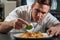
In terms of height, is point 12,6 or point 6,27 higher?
point 12,6

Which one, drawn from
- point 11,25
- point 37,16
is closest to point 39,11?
point 37,16

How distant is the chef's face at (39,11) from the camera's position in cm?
161

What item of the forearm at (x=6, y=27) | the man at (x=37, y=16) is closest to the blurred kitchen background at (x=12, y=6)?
the man at (x=37, y=16)

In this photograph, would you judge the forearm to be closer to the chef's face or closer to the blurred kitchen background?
the chef's face

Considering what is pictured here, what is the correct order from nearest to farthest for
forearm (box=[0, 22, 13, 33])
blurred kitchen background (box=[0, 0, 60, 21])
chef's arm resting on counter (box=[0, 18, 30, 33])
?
chef's arm resting on counter (box=[0, 18, 30, 33])
forearm (box=[0, 22, 13, 33])
blurred kitchen background (box=[0, 0, 60, 21])

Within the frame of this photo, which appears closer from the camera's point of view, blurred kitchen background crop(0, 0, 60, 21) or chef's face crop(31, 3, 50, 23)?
chef's face crop(31, 3, 50, 23)

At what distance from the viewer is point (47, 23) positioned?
67.5 inches

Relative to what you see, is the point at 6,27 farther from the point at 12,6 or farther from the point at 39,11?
the point at 12,6

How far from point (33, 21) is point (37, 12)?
107 mm

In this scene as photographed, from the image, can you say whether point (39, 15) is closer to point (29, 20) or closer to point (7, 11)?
point (29, 20)

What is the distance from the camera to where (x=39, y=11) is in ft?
5.37

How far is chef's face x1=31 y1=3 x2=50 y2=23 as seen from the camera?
1.61 m

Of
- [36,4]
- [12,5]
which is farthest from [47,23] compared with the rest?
[12,5]

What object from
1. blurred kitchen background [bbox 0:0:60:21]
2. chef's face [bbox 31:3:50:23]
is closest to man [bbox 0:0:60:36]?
chef's face [bbox 31:3:50:23]
